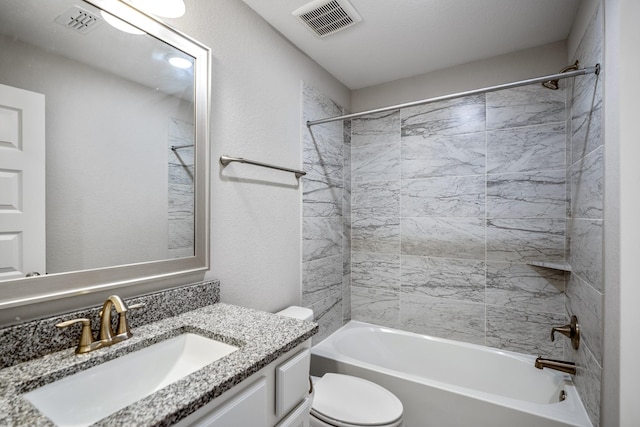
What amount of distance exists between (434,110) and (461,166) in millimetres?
501

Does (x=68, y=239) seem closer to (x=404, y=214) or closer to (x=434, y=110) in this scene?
(x=404, y=214)

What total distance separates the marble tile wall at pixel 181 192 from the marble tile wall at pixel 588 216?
1755 mm

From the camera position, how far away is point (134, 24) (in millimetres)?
1083

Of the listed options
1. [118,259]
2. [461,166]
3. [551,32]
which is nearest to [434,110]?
[461,166]

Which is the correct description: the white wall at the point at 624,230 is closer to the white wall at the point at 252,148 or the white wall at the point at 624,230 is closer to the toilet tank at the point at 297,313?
the toilet tank at the point at 297,313

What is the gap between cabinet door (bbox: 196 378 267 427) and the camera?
70 centimetres

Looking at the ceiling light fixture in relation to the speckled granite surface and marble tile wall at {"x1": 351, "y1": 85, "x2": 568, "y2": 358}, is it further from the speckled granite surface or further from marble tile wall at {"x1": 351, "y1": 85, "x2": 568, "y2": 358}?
marble tile wall at {"x1": 351, "y1": 85, "x2": 568, "y2": 358}

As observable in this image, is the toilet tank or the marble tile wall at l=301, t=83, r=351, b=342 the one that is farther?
the marble tile wall at l=301, t=83, r=351, b=342

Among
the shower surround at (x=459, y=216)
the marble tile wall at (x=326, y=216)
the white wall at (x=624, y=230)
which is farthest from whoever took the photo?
the marble tile wall at (x=326, y=216)

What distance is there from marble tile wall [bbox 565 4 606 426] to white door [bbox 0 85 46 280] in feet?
6.70

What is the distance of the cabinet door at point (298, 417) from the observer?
0.94 meters

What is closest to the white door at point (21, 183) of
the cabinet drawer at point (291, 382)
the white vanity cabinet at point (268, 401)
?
the white vanity cabinet at point (268, 401)

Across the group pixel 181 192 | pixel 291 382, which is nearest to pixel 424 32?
pixel 181 192

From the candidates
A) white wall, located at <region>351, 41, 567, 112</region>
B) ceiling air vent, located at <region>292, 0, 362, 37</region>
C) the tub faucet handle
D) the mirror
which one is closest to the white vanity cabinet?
the mirror
